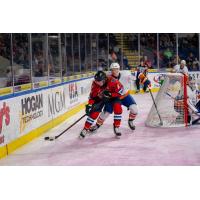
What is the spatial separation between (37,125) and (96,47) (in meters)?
3.85

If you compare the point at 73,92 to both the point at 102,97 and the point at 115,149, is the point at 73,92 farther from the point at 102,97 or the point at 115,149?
the point at 115,149

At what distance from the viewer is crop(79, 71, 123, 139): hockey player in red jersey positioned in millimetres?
4680

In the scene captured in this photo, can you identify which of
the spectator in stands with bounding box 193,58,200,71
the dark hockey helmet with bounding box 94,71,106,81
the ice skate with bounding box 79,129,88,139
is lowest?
the ice skate with bounding box 79,129,88,139

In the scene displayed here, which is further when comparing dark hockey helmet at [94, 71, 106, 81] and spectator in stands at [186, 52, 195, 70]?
spectator in stands at [186, 52, 195, 70]

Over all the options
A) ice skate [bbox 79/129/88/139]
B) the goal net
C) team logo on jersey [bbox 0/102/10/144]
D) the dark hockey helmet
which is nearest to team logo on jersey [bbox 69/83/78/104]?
the goal net

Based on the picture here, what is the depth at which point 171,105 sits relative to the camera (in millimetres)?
5660

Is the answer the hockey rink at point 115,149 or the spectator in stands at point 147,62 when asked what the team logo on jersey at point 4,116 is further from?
the spectator in stands at point 147,62

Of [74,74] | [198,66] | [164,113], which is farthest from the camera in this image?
[198,66]

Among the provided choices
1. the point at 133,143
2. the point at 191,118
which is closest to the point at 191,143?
the point at 133,143

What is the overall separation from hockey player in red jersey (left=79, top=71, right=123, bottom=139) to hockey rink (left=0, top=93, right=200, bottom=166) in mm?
243

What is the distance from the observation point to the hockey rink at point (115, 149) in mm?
3777

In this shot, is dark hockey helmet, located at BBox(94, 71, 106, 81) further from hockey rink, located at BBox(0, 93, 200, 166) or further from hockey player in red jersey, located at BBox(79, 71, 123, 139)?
hockey rink, located at BBox(0, 93, 200, 166)
